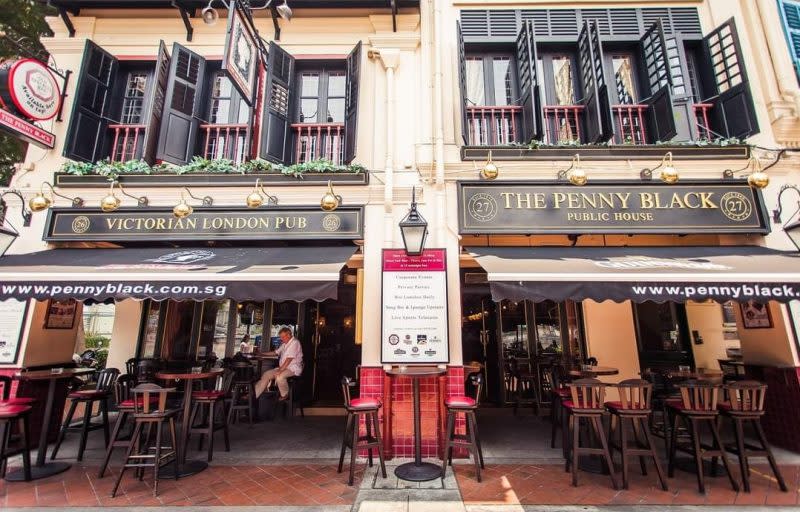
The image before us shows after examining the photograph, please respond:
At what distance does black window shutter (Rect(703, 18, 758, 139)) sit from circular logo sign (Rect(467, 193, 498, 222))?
4204 millimetres

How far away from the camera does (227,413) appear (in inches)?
246

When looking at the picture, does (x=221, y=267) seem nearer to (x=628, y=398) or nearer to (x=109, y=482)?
(x=109, y=482)

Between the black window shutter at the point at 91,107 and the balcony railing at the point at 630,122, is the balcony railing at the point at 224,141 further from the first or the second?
the balcony railing at the point at 630,122

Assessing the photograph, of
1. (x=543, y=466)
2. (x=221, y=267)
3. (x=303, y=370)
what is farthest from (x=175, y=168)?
(x=543, y=466)

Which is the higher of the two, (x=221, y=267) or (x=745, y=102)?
(x=745, y=102)

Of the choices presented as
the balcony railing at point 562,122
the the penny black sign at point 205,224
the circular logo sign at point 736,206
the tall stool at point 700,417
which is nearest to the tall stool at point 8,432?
the the penny black sign at point 205,224

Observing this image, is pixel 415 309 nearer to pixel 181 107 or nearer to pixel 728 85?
pixel 181 107

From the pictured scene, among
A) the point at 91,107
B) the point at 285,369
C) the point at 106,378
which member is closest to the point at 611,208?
the point at 285,369

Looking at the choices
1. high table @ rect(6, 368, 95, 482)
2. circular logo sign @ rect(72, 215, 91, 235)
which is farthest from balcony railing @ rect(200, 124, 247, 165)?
high table @ rect(6, 368, 95, 482)

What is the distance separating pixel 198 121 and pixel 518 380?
824 cm

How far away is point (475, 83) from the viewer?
7180 mm

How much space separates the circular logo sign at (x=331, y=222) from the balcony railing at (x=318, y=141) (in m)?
1.32

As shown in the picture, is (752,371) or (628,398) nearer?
(628,398)

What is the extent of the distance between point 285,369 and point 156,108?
518 cm
